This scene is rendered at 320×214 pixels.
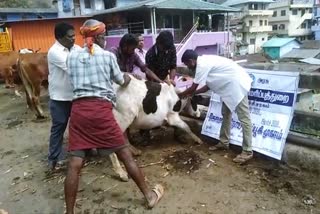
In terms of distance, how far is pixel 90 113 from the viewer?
3.08m

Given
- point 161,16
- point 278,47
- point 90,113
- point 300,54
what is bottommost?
point 300,54

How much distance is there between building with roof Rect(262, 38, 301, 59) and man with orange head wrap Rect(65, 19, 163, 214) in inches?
1365

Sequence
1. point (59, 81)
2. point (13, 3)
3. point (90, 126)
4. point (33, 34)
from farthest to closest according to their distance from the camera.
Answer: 1. point (13, 3)
2. point (33, 34)
3. point (59, 81)
4. point (90, 126)

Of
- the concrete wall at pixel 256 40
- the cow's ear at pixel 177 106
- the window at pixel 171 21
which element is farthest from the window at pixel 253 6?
the cow's ear at pixel 177 106

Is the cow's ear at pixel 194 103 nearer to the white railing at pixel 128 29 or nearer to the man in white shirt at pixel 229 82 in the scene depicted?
the man in white shirt at pixel 229 82

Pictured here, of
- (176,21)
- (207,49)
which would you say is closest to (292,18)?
(207,49)

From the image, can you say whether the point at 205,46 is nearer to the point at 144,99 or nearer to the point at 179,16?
the point at 179,16

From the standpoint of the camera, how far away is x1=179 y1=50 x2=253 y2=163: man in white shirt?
166 inches

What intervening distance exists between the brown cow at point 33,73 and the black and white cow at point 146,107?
3.66 metres

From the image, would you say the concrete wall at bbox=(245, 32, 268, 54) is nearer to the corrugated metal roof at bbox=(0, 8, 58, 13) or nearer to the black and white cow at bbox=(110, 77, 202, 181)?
the corrugated metal roof at bbox=(0, 8, 58, 13)

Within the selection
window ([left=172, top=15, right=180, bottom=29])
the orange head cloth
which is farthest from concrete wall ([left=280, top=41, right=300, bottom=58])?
the orange head cloth

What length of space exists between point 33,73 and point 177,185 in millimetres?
5037

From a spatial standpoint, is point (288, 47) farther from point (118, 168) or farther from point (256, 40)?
point (118, 168)

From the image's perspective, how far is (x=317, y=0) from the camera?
51.6m
